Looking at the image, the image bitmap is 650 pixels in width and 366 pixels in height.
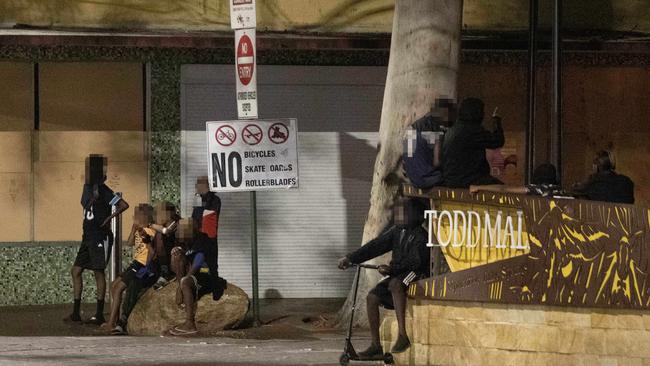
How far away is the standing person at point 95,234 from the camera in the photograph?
1705 cm

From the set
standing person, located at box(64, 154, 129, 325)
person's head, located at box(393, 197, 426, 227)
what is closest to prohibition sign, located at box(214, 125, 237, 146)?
standing person, located at box(64, 154, 129, 325)

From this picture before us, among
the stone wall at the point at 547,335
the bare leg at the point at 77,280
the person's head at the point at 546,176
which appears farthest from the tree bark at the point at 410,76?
the stone wall at the point at 547,335

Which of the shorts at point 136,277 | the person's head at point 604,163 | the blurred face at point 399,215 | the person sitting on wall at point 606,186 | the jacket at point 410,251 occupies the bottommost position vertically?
the shorts at point 136,277

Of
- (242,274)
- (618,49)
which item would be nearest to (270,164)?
(242,274)

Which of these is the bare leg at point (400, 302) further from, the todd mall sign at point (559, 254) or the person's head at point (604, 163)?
the person's head at point (604, 163)

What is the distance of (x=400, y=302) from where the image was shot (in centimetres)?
1191

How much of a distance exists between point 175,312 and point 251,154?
6.50 ft

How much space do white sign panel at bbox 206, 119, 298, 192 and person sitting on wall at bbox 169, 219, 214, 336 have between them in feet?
3.16

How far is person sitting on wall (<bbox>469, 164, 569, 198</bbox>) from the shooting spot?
11312 millimetres

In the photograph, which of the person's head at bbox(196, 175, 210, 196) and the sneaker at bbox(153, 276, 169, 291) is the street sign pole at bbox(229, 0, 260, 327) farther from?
the sneaker at bbox(153, 276, 169, 291)

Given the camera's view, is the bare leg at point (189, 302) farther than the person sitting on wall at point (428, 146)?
Yes

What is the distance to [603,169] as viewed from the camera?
15.2 m

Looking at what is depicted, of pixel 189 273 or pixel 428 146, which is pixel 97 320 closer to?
pixel 189 273

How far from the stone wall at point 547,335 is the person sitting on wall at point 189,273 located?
4668 mm
